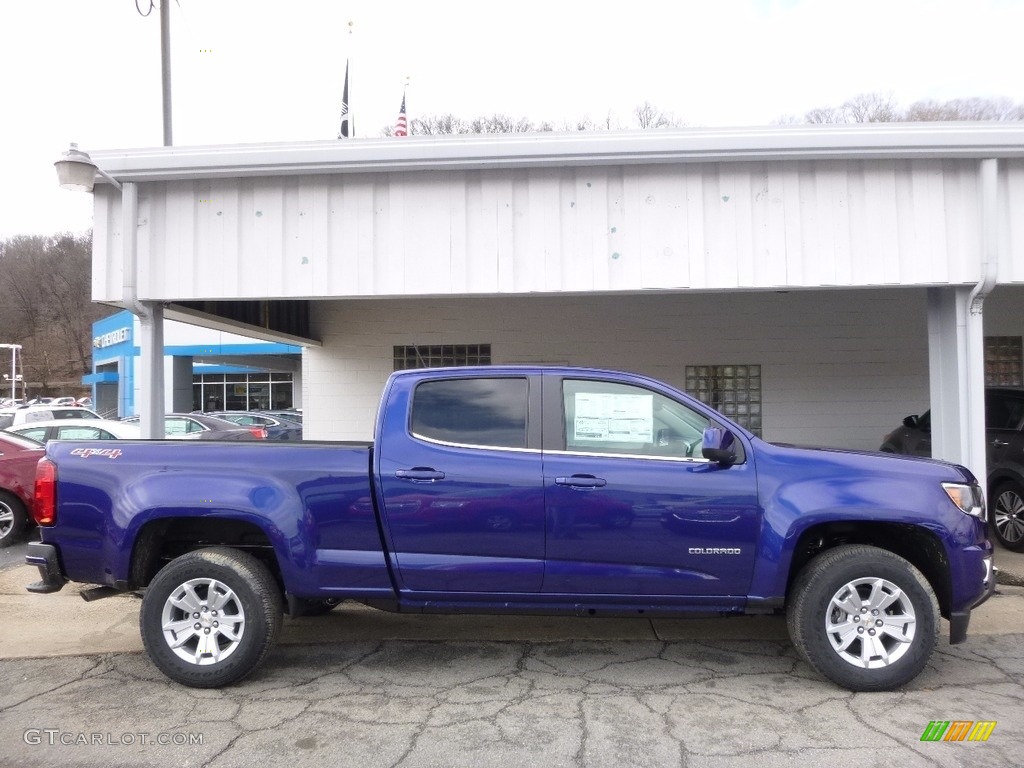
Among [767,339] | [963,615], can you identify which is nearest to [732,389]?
[767,339]

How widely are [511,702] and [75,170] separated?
5.45 meters

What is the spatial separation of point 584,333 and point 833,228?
462 centimetres

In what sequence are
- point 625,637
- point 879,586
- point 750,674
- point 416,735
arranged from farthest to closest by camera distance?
point 625,637
point 750,674
point 879,586
point 416,735

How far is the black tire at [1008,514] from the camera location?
26.6 ft

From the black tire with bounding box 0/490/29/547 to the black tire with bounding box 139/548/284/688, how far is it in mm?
6199

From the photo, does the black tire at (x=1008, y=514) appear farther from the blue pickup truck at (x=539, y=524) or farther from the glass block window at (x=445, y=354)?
the glass block window at (x=445, y=354)

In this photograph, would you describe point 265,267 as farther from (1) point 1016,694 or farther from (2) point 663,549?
(1) point 1016,694

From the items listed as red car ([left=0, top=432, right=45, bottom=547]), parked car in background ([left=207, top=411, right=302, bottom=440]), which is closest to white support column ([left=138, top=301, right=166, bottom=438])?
red car ([left=0, top=432, right=45, bottom=547])

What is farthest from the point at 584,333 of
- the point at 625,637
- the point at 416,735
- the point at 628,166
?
the point at 416,735

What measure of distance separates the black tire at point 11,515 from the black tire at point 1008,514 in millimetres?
10981

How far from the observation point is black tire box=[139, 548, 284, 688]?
182 inches

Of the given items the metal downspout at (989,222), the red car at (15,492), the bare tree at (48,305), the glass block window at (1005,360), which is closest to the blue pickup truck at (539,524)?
the metal downspout at (989,222)

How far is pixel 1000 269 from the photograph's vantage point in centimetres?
680

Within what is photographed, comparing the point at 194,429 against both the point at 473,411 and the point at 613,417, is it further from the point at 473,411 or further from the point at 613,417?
the point at 613,417
